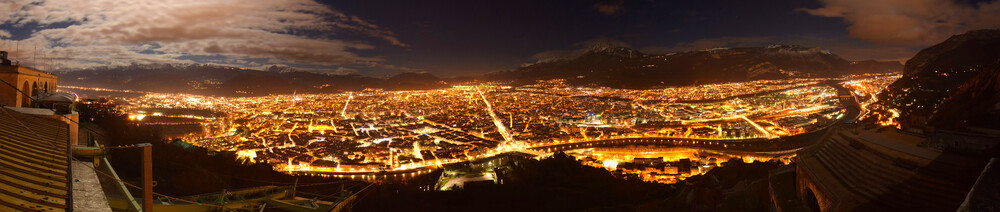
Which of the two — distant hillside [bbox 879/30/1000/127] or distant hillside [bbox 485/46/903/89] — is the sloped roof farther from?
distant hillside [bbox 485/46/903/89]

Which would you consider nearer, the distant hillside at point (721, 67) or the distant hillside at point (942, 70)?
the distant hillside at point (942, 70)

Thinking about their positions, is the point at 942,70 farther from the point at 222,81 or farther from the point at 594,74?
the point at 222,81

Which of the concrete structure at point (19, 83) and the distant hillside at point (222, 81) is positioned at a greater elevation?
the distant hillside at point (222, 81)

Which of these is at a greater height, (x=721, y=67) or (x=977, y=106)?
(x=721, y=67)

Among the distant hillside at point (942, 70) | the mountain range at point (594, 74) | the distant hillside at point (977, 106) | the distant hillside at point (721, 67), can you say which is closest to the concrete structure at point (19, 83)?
the distant hillside at point (977, 106)

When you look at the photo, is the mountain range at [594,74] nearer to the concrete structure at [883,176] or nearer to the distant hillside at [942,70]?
the distant hillside at [942,70]

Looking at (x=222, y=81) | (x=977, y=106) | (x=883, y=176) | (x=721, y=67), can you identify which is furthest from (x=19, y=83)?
(x=222, y=81)
